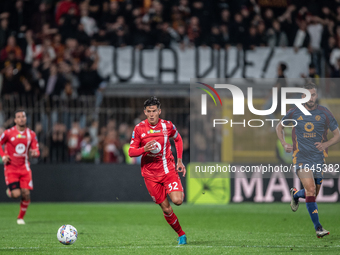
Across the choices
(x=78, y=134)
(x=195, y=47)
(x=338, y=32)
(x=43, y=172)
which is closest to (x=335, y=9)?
(x=338, y=32)

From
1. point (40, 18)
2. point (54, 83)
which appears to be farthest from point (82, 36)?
point (54, 83)

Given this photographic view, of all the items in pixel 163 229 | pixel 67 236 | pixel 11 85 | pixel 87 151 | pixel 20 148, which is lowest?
pixel 163 229

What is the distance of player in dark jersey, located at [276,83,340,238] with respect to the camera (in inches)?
339

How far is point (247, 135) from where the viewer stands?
1518 centimetres

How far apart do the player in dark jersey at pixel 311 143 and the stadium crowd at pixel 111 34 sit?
7589mm

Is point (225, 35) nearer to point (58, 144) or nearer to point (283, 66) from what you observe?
point (283, 66)

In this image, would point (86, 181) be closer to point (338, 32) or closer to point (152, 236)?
point (152, 236)

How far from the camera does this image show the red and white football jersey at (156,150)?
801 centimetres

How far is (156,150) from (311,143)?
2.49 m

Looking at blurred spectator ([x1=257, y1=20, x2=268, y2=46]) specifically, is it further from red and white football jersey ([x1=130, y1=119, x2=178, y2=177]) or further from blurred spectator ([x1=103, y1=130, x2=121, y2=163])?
red and white football jersey ([x1=130, y1=119, x2=178, y2=177])

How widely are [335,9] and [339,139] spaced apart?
11.7 metres

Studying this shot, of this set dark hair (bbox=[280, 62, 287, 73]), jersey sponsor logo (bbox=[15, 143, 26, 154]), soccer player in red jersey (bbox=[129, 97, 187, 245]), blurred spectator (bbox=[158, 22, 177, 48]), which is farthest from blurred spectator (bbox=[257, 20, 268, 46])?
soccer player in red jersey (bbox=[129, 97, 187, 245])

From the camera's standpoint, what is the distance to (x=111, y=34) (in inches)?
709

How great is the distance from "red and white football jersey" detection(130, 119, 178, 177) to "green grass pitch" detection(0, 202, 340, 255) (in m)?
1.06
